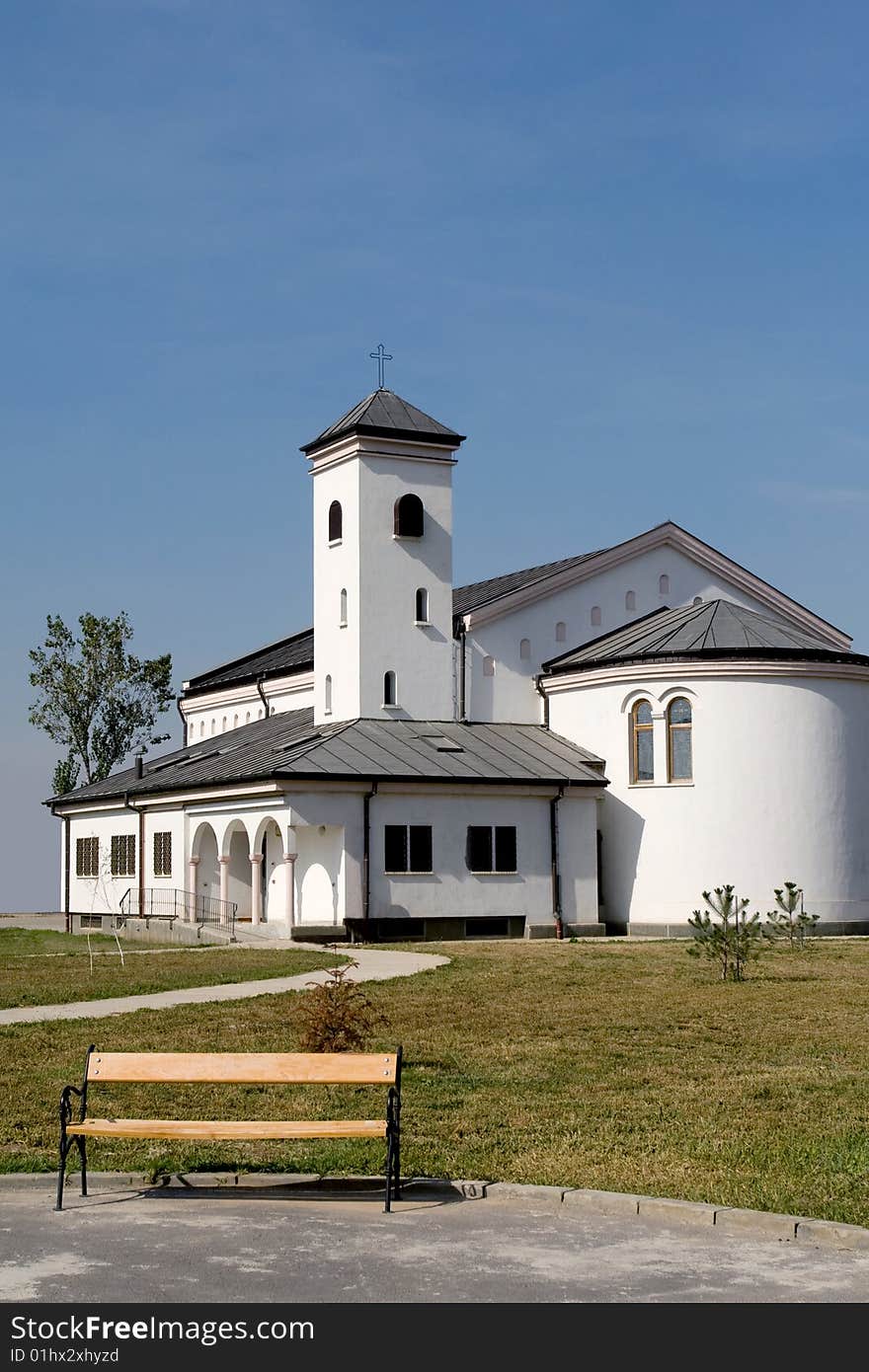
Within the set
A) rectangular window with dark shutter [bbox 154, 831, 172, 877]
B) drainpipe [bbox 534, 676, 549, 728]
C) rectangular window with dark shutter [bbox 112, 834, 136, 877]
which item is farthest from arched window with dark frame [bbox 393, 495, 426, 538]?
rectangular window with dark shutter [bbox 112, 834, 136, 877]

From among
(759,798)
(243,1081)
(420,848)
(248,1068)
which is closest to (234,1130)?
(243,1081)

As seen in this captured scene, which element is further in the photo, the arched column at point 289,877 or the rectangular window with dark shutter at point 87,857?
the rectangular window with dark shutter at point 87,857

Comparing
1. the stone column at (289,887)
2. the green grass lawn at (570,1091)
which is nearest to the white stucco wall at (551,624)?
the stone column at (289,887)

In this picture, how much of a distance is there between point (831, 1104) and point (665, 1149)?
2.53 meters

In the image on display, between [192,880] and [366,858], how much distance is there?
257 inches

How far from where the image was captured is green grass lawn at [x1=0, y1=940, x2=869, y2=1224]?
11.0 meters

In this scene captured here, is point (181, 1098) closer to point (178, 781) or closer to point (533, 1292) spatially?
point (533, 1292)

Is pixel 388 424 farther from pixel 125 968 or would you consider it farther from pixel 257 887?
pixel 125 968

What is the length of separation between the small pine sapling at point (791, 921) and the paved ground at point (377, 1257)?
20.1 meters

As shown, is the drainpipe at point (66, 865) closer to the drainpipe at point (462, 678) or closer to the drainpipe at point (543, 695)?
the drainpipe at point (462, 678)

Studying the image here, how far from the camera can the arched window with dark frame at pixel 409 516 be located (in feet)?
137

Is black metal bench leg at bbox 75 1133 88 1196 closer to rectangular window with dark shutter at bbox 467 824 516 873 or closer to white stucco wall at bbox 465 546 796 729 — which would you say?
rectangular window with dark shutter at bbox 467 824 516 873

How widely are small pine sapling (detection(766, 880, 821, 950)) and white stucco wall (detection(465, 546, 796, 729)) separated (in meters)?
A: 8.45

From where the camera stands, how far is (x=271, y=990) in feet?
76.0
